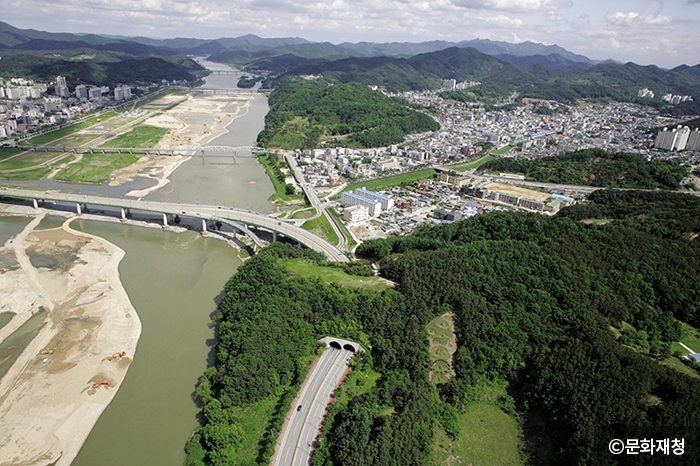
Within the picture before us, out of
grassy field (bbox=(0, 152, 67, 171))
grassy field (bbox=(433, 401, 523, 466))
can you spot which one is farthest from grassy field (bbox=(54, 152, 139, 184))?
grassy field (bbox=(433, 401, 523, 466))

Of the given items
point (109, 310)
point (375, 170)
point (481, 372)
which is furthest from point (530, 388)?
point (375, 170)

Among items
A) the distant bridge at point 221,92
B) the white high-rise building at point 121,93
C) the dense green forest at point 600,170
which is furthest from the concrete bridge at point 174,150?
the distant bridge at point 221,92

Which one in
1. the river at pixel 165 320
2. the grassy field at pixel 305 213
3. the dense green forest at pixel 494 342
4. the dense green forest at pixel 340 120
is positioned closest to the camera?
the dense green forest at pixel 494 342

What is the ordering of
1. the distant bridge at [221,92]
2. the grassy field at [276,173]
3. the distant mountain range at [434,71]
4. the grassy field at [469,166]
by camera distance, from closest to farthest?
the grassy field at [276,173], the grassy field at [469,166], the distant bridge at [221,92], the distant mountain range at [434,71]

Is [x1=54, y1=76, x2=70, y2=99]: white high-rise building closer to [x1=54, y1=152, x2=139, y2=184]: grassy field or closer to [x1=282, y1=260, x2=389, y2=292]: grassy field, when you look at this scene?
[x1=54, y1=152, x2=139, y2=184]: grassy field

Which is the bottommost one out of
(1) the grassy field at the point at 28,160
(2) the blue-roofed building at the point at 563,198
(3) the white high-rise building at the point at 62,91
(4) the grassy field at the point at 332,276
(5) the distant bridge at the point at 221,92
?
(1) the grassy field at the point at 28,160

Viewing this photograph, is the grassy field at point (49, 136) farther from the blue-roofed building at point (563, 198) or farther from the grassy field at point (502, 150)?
the blue-roofed building at point (563, 198)

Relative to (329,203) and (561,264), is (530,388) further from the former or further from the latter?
(329,203)
